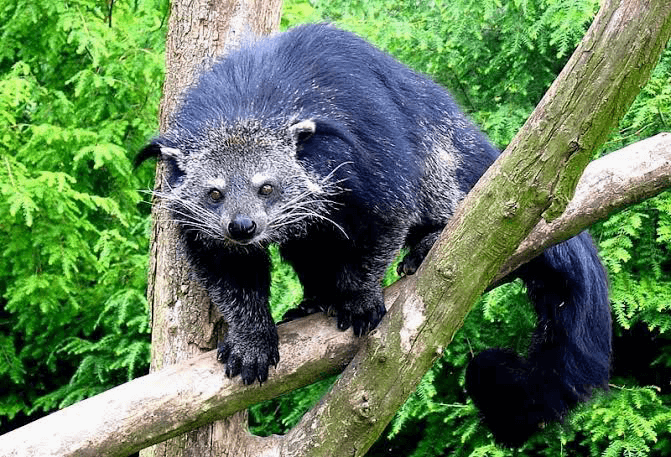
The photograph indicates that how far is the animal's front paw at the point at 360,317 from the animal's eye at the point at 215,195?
61 centimetres

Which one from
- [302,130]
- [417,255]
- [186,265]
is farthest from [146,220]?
[302,130]

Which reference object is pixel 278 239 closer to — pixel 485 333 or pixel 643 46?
pixel 643 46

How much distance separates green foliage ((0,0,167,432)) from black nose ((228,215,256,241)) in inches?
79.5

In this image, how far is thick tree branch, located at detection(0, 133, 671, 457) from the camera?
3.17 meters

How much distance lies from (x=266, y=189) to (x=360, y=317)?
22.9 inches

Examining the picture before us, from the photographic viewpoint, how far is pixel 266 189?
11.0ft

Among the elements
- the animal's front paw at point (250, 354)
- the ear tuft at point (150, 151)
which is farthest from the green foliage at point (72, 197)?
the animal's front paw at point (250, 354)

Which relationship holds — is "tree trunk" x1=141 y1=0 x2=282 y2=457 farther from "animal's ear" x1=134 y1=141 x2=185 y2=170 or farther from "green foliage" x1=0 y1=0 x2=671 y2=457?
"green foliage" x1=0 y1=0 x2=671 y2=457

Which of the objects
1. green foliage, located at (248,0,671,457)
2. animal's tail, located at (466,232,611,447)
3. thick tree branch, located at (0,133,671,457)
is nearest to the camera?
thick tree branch, located at (0,133,671,457)

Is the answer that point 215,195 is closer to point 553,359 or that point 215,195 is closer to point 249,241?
point 249,241

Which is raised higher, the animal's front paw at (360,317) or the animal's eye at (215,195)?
the animal's eye at (215,195)

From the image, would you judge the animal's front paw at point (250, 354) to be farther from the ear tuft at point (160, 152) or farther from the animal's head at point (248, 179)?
the ear tuft at point (160, 152)

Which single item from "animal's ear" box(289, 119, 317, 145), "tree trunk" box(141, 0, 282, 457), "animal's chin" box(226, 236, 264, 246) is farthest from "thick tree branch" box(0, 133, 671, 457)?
"animal's ear" box(289, 119, 317, 145)

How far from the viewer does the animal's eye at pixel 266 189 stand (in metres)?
3.35
